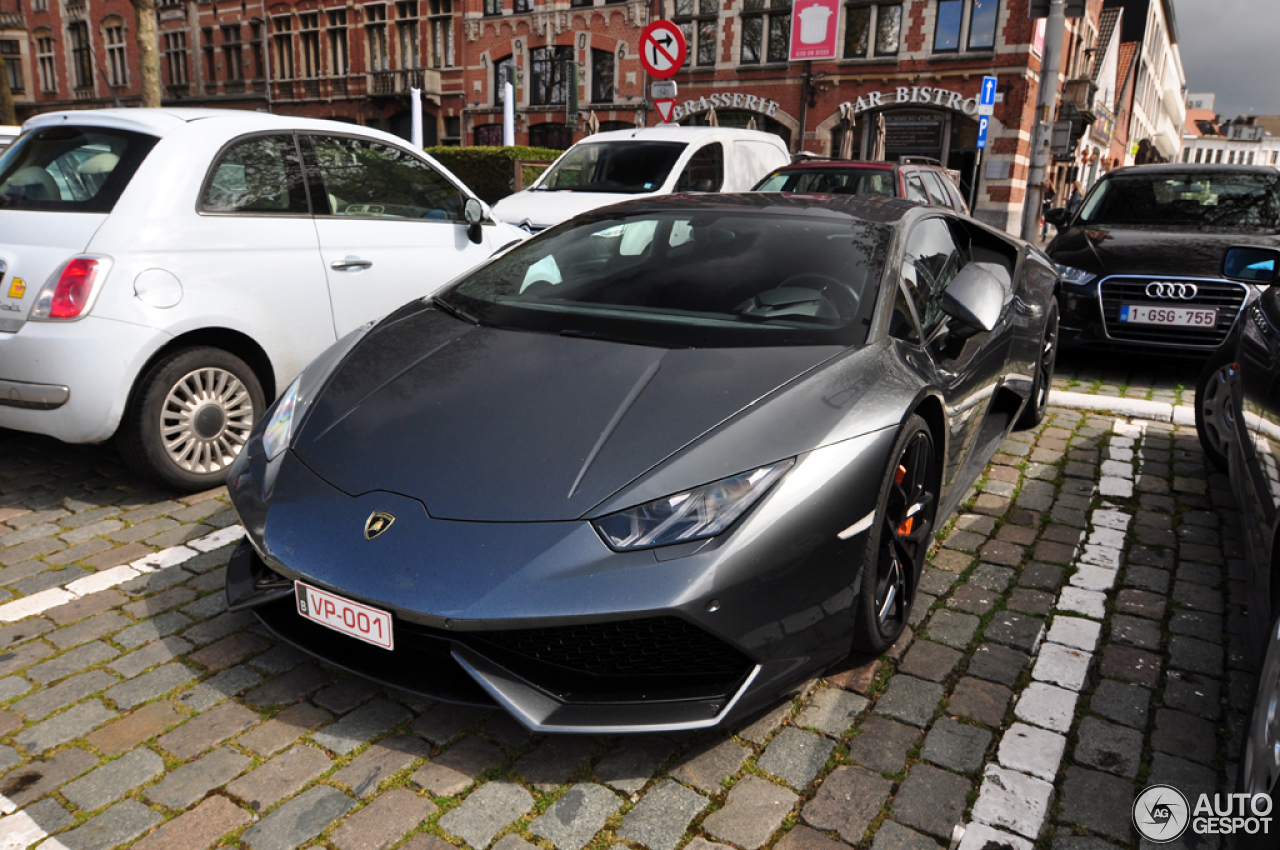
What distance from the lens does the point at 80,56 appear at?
4709cm

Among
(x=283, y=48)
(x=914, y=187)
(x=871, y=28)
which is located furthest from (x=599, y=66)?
(x=914, y=187)

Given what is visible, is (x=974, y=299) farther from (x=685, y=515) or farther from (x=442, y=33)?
(x=442, y=33)

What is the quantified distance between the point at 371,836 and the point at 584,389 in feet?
4.22

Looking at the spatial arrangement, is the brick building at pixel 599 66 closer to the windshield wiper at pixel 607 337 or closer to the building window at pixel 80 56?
the building window at pixel 80 56

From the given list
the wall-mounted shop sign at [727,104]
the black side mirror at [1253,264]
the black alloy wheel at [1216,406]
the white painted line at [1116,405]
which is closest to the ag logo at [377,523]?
the black side mirror at [1253,264]

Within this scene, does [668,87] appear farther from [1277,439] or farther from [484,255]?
[1277,439]

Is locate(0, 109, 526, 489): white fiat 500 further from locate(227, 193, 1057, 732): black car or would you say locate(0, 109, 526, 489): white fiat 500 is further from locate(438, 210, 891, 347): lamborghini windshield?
locate(438, 210, 891, 347): lamborghini windshield

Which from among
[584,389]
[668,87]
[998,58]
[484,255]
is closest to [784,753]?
[584,389]

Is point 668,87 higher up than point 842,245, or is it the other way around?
point 668,87

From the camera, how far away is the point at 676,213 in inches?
146

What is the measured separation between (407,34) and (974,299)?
37849 millimetres

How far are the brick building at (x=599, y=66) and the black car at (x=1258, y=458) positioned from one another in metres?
20.9

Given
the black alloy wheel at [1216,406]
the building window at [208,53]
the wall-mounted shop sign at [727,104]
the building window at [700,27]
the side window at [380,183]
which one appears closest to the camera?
the black alloy wheel at [1216,406]

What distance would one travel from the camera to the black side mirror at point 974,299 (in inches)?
129
